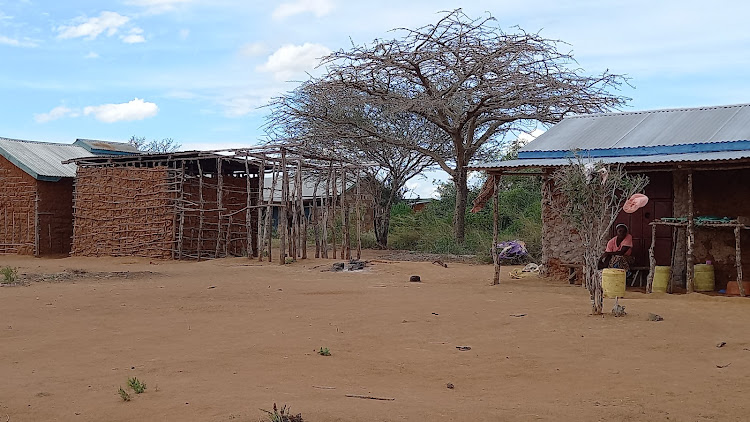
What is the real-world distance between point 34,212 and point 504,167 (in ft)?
45.9

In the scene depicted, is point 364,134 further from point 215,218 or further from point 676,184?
point 676,184

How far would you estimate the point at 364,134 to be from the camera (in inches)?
Answer: 922

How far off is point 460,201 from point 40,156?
12.2 metres

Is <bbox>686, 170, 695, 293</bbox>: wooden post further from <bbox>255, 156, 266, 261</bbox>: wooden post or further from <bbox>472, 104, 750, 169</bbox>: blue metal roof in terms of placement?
<bbox>255, 156, 266, 261</bbox>: wooden post

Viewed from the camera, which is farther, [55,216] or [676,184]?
[55,216]

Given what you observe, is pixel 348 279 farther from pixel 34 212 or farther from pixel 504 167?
pixel 34 212

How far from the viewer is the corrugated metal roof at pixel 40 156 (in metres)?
19.9

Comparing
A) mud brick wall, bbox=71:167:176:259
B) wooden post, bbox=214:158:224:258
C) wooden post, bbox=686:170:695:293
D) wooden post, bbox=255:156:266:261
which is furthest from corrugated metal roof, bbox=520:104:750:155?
mud brick wall, bbox=71:167:176:259

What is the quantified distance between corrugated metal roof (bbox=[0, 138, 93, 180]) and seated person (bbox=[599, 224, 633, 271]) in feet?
48.8

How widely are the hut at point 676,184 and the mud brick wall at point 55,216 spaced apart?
13.5 metres

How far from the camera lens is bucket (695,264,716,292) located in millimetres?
11422

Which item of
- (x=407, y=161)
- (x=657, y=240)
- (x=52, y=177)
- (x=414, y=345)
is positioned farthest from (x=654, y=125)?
A: (x=52, y=177)

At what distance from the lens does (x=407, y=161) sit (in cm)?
2553

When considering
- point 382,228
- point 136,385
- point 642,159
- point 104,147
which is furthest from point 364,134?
point 136,385
